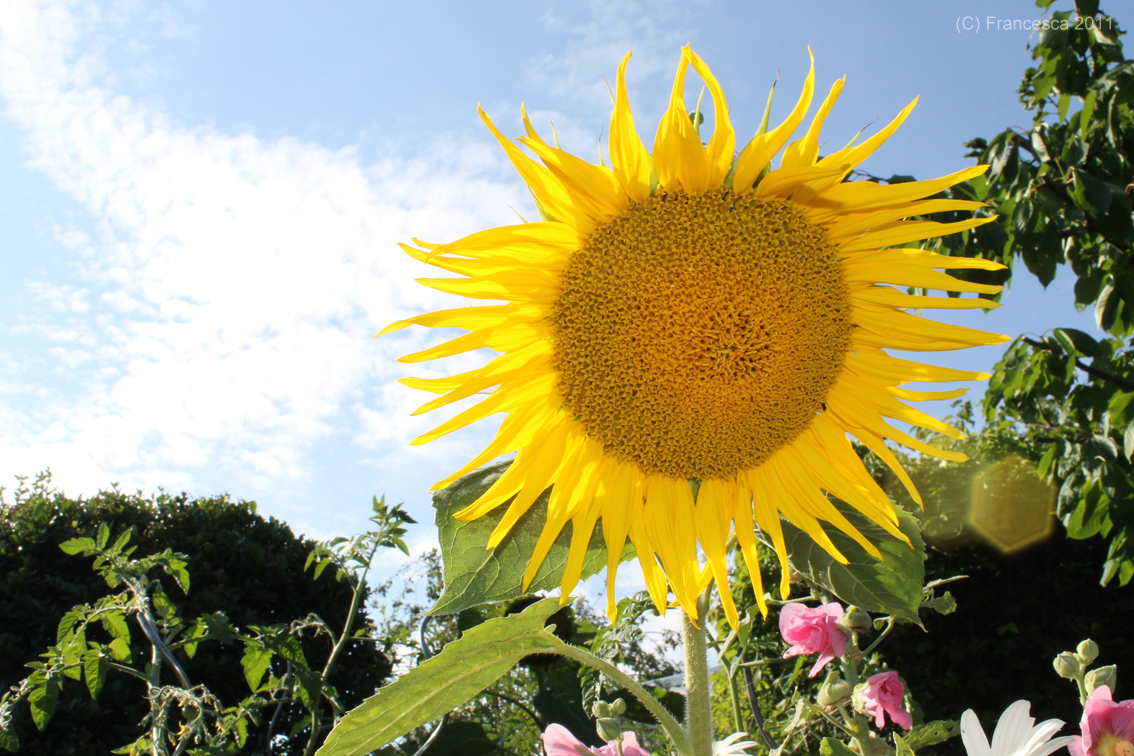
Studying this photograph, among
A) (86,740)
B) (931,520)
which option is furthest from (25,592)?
(931,520)

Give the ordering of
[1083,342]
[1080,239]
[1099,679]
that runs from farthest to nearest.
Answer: [1080,239], [1083,342], [1099,679]

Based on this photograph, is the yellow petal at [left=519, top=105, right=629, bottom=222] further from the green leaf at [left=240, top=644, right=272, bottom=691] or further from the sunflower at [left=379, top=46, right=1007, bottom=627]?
the green leaf at [left=240, top=644, right=272, bottom=691]

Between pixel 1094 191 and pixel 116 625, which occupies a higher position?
pixel 1094 191

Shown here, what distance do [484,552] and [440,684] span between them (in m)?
0.22

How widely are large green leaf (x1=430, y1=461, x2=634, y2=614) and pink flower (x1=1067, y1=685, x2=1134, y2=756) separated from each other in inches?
32.3

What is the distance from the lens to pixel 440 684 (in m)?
1.03

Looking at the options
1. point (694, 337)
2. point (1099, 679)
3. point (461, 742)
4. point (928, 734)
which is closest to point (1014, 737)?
point (1099, 679)

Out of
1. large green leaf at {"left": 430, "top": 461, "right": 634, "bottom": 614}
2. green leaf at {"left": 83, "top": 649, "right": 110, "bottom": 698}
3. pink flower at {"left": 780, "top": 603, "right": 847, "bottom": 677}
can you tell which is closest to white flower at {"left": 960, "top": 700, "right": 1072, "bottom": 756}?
pink flower at {"left": 780, "top": 603, "right": 847, "bottom": 677}

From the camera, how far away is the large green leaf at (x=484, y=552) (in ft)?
3.69

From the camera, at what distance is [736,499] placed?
133 cm

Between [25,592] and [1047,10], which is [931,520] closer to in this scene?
[1047,10]

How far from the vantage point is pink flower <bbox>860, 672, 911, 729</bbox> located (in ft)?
5.24

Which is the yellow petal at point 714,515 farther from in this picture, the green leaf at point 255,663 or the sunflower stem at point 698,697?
the green leaf at point 255,663

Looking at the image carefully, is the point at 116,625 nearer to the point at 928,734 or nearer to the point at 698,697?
the point at 698,697
